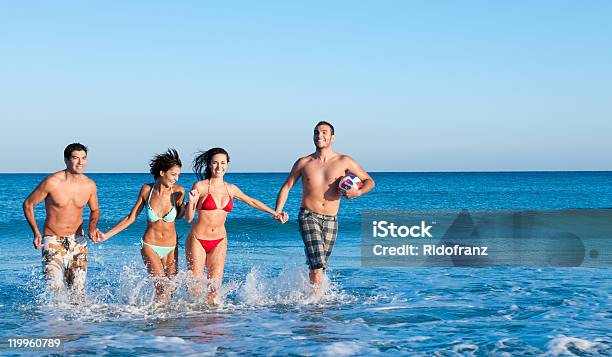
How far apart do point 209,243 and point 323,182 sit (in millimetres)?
1630

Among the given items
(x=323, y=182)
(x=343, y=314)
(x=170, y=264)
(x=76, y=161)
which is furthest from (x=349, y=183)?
(x=76, y=161)

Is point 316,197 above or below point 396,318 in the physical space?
above

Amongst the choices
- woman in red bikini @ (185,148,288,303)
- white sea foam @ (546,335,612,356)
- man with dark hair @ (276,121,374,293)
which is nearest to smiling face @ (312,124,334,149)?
man with dark hair @ (276,121,374,293)

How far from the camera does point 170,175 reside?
290 inches

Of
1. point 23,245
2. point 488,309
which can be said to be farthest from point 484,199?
point 488,309

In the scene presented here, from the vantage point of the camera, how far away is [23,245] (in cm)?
1795

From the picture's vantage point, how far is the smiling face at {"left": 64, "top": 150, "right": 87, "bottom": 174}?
750 centimetres

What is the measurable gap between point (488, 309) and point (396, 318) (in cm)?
133

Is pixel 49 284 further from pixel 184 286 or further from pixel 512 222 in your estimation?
pixel 512 222

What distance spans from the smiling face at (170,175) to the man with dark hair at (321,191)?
4.87 feet

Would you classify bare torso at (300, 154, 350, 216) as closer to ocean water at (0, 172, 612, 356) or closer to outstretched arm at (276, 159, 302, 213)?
outstretched arm at (276, 159, 302, 213)

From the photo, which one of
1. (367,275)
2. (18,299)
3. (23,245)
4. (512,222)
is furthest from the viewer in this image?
(512,222)

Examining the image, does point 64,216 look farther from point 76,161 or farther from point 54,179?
point 76,161

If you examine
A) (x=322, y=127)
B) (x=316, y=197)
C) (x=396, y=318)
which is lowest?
(x=396, y=318)
